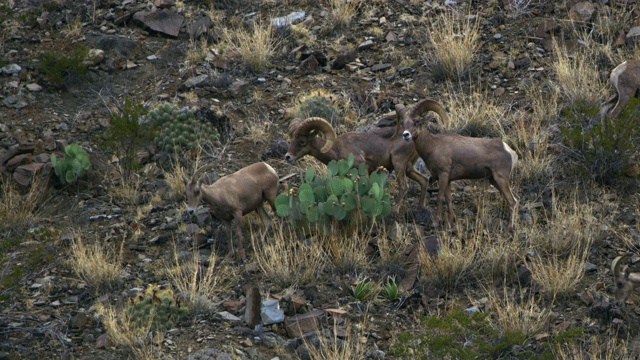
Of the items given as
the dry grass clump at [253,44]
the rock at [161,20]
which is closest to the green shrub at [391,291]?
the dry grass clump at [253,44]

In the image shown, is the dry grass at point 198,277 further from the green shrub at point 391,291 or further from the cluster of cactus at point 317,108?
the cluster of cactus at point 317,108

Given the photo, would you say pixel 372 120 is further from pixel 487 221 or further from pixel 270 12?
pixel 270 12

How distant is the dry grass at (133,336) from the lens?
28.7ft

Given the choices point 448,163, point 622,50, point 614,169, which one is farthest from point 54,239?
point 622,50

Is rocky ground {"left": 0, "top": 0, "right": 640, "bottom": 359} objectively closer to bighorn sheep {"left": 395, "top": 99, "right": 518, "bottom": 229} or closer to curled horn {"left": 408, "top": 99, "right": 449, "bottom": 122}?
bighorn sheep {"left": 395, "top": 99, "right": 518, "bottom": 229}

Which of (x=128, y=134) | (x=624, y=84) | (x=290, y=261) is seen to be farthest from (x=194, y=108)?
(x=624, y=84)

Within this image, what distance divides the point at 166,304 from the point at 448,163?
3.45 meters

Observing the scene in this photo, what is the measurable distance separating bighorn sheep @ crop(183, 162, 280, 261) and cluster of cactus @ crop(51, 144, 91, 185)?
2262mm

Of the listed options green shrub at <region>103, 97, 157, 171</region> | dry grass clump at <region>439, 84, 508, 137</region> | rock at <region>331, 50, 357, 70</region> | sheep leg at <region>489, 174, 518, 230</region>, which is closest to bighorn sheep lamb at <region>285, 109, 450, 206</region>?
sheep leg at <region>489, 174, 518, 230</region>

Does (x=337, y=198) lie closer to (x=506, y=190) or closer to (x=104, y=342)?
(x=506, y=190)

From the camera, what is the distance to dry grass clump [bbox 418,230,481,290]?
32.1ft

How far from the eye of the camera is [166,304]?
9359mm

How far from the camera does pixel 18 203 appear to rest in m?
11.7

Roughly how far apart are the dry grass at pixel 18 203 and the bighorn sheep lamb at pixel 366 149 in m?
3.24
